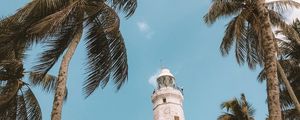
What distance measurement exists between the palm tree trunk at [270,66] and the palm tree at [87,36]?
4.88 m

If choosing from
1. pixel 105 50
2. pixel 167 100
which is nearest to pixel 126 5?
pixel 105 50

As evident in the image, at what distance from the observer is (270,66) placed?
15.9 metres

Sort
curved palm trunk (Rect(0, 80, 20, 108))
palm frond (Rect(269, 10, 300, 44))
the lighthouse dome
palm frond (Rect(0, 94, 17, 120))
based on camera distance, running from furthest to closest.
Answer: the lighthouse dome, palm frond (Rect(269, 10, 300, 44)), palm frond (Rect(0, 94, 17, 120)), curved palm trunk (Rect(0, 80, 20, 108))

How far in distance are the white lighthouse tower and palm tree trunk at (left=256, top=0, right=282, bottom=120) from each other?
37.5m

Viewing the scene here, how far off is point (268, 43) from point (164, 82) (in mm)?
43665

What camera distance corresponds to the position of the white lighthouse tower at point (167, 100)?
181 feet

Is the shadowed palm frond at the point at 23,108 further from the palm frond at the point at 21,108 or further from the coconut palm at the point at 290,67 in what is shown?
the coconut palm at the point at 290,67

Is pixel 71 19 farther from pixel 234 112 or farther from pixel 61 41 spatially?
pixel 234 112

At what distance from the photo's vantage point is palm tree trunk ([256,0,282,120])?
47.6 ft

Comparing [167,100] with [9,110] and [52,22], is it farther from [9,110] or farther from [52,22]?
[52,22]

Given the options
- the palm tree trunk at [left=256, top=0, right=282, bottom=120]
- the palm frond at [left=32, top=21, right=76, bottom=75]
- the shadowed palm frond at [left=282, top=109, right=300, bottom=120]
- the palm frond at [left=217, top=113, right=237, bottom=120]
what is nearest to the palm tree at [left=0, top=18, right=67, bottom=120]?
the palm frond at [left=32, top=21, right=76, bottom=75]

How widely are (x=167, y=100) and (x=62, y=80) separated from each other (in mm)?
43739

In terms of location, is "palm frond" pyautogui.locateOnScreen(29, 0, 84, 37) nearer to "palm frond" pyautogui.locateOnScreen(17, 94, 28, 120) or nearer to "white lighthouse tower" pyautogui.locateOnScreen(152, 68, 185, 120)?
"palm frond" pyautogui.locateOnScreen(17, 94, 28, 120)

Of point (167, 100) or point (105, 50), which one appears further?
point (167, 100)
